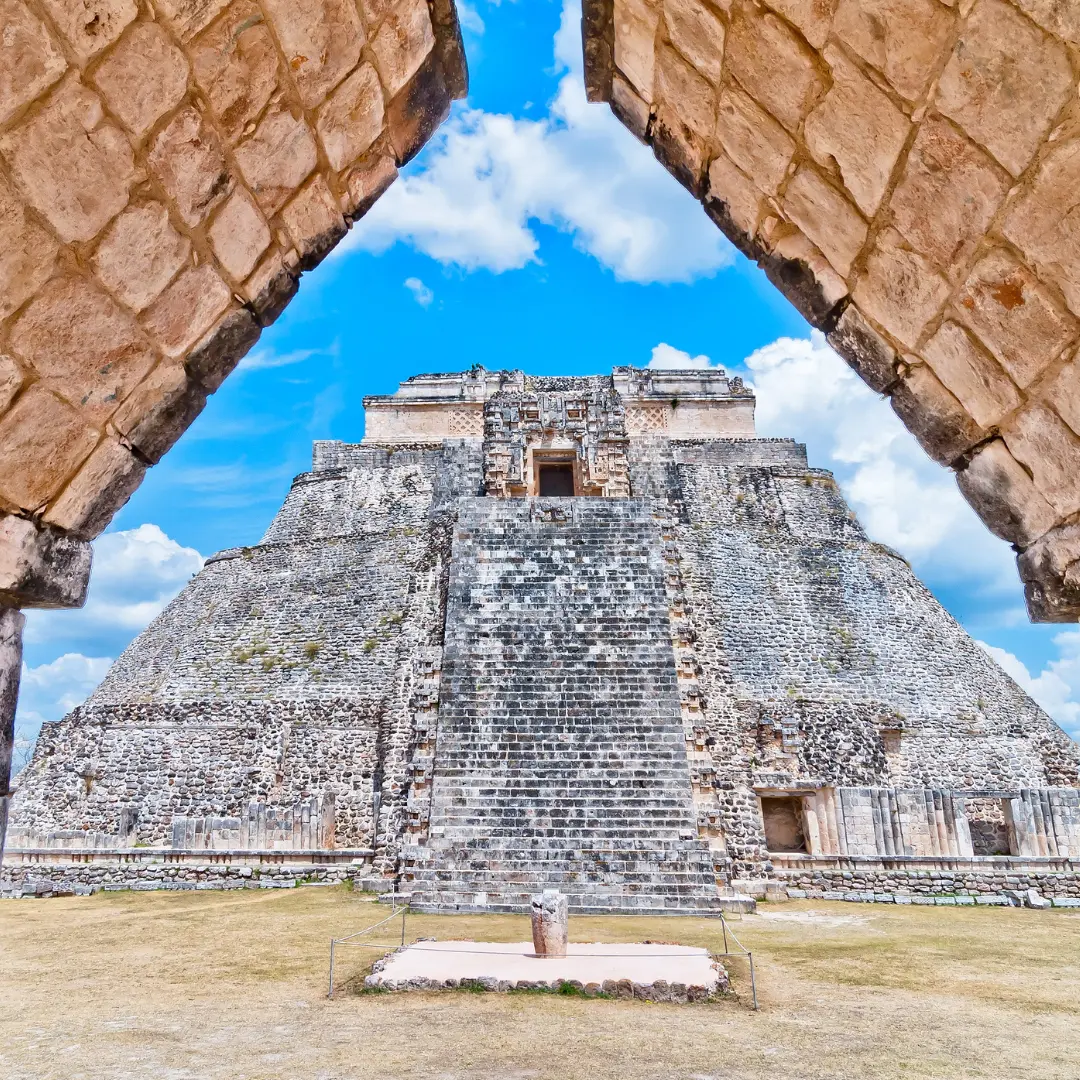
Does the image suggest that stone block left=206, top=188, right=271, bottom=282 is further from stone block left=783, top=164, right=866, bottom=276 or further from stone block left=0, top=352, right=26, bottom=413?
stone block left=783, top=164, right=866, bottom=276

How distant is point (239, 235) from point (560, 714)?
29.9ft

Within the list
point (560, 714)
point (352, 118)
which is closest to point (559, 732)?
point (560, 714)

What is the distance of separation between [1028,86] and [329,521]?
62.2 feet

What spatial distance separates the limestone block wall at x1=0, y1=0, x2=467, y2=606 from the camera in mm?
1557

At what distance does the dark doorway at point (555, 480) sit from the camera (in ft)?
66.3

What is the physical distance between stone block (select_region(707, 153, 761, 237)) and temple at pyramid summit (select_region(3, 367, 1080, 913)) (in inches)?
309

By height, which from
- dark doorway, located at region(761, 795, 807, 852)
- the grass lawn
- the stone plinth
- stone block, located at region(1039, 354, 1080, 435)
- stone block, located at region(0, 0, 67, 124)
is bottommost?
the grass lawn

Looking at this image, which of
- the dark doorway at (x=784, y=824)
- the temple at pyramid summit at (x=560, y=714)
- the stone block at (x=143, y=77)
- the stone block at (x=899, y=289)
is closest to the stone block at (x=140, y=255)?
the stone block at (x=143, y=77)

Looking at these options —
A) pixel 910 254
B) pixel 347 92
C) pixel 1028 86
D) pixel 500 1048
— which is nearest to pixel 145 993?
pixel 500 1048

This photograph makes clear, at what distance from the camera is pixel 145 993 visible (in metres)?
5.58

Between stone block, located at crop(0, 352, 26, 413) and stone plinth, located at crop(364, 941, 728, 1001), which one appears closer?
stone block, located at crop(0, 352, 26, 413)

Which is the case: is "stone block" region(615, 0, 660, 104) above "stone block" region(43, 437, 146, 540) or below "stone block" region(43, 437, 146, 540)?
above

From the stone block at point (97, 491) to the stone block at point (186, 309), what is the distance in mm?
283

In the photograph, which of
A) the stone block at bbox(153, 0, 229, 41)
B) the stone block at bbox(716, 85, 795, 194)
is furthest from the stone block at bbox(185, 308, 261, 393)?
the stone block at bbox(716, 85, 795, 194)
